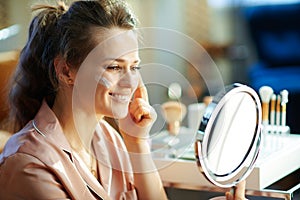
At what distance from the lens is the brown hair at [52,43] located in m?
1.27

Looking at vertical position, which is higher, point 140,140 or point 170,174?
point 140,140

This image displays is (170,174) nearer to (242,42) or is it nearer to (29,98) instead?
(29,98)

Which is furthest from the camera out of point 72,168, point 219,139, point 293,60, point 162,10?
point 162,10

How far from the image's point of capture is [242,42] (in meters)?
4.12

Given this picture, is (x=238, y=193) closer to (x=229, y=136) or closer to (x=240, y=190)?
(x=240, y=190)

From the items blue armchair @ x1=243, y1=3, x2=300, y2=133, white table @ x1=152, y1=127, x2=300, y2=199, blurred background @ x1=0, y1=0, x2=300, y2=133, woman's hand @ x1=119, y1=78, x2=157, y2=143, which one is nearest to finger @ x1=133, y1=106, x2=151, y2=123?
woman's hand @ x1=119, y1=78, x2=157, y2=143

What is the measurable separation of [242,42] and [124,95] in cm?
295

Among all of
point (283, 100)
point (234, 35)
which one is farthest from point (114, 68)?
point (234, 35)

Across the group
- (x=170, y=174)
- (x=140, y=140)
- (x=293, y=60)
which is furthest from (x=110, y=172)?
(x=293, y=60)

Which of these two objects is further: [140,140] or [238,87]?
[140,140]

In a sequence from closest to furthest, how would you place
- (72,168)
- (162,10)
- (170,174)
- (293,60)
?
1. (72,168)
2. (170,174)
3. (293,60)
4. (162,10)

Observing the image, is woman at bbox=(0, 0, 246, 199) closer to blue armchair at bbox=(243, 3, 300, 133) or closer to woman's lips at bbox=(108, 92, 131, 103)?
woman's lips at bbox=(108, 92, 131, 103)

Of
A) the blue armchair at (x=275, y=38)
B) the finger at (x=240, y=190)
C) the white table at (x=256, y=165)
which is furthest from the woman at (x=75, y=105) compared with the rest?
the blue armchair at (x=275, y=38)

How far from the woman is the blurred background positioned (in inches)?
71.9
